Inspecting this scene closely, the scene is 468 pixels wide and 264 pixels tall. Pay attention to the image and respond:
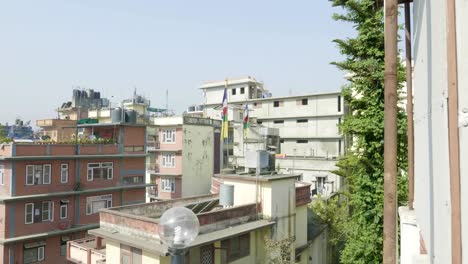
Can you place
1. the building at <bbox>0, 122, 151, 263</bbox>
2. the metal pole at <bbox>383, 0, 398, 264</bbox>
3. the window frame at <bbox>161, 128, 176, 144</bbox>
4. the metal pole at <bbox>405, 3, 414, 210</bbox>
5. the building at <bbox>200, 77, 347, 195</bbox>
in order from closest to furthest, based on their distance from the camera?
1. the metal pole at <bbox>383, 0, 398, 264</bbox>
2. the metal pole at <bbox>405, 3, 414, 210</bbox>
3. the building at <bbox>0, 122, 151, 263</bbox>
4. the window frame at <bbox>161, 128, 176, 144</bbox>
5. the building at <bbox>200, 77, 347, 195</bbox>

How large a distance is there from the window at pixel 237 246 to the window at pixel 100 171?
16775 millimetres

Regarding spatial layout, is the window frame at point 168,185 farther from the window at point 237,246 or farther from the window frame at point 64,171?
the window at point 237,246

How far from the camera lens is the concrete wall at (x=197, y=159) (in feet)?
134

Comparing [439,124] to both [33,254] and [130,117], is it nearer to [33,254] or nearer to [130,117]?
[33,254]

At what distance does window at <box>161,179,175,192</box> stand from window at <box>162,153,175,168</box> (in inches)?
68.5

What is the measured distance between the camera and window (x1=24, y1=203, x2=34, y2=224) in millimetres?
24734

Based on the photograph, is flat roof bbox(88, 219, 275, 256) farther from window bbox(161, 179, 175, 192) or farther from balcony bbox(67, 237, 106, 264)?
window bbox(161, 179, 175, 192)

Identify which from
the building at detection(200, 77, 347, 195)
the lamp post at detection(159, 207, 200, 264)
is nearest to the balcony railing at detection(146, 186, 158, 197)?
the building at detection(200, 77, 347, 195)

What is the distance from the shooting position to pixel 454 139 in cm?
270

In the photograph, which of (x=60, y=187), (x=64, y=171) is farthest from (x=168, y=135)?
(x=60, y=187)

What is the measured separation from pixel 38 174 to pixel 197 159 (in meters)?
19.2

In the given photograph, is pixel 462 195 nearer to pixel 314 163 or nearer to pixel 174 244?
pixel 174 244

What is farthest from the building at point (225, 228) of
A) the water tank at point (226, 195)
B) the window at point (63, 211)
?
the window at point (63, 211)

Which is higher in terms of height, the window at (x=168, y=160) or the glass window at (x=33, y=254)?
the window at (x=168, y=160)
